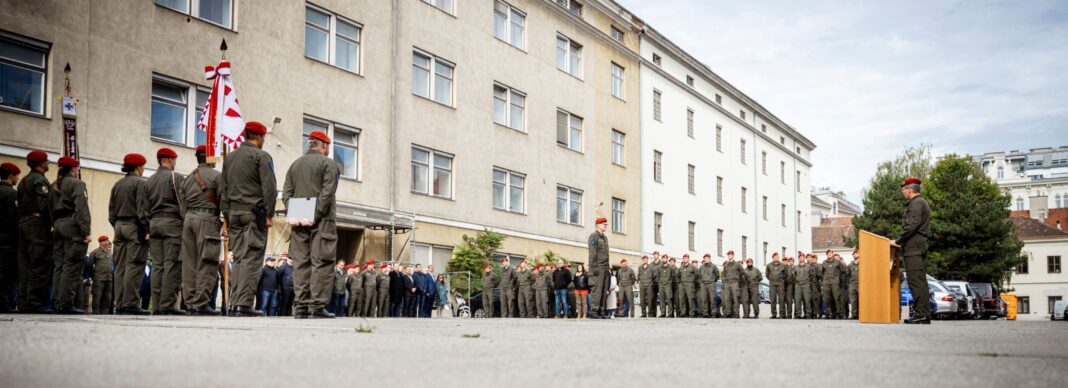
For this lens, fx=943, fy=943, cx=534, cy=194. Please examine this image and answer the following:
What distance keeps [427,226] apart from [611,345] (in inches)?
869

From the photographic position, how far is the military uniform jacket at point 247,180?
10.4 meters

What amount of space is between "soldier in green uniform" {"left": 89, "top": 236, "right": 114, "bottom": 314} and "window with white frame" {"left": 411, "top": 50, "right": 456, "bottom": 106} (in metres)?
12.6

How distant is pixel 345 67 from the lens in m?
25.9

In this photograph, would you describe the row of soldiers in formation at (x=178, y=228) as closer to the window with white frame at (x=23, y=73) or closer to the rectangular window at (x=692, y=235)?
the window with white frame at (x=23, y=73)

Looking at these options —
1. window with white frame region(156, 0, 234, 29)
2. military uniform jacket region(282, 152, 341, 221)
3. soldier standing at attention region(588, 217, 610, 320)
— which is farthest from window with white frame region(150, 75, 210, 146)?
military uniform jacket region(282, 152, 341, 221)

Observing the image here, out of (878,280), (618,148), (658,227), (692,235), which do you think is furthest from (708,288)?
(692,235)

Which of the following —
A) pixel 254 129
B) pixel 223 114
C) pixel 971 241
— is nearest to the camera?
pixel 254 129

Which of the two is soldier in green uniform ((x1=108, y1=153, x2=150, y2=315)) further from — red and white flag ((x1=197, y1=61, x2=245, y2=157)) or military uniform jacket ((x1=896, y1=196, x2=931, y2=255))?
military uniform jacket ((x1=896, y1=196, x2=931, y2=255))

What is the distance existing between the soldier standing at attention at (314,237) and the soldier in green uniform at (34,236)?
4.29 meters

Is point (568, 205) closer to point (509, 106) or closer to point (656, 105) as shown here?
point (509, 106)

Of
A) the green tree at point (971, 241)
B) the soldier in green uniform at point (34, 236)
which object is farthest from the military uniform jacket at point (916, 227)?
the green tree at point (971, 241)

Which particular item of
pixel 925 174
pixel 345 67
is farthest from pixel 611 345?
pixel 925 174

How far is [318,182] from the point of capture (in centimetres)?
1014

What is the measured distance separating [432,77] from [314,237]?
19.4m
